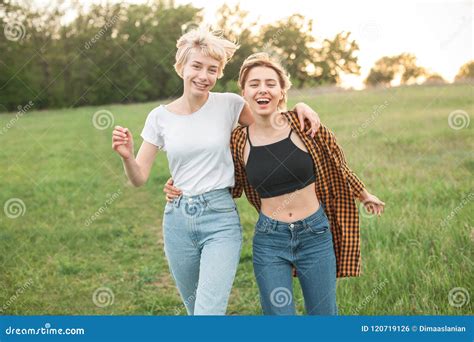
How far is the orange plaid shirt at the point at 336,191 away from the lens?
294 centimetres

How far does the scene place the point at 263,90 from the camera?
2830 millimetres

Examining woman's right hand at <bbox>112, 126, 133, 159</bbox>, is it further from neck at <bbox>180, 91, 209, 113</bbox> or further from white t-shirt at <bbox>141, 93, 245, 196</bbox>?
neck at <bbox>180, 91, 209, 113</bbox>

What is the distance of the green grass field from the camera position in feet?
13.3

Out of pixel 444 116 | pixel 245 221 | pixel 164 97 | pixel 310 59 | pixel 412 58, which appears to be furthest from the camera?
pixel 164 97

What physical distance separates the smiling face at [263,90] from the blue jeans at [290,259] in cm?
51

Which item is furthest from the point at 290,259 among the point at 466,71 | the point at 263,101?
the point at 466,71

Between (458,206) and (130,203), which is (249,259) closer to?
(458,206)

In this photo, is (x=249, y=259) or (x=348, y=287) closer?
(x=348, y=287)

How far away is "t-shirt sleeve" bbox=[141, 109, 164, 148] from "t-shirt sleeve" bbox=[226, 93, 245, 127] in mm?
367

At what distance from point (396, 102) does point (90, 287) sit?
567 cm

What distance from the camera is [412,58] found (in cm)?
751

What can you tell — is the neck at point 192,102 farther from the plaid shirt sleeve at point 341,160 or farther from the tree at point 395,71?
the tree at point 395,71

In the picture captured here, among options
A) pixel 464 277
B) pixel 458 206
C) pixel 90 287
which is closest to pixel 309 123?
pixel 464 277

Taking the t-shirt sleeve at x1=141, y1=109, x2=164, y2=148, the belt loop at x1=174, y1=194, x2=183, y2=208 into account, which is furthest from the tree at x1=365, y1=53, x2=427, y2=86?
the belt loop at x1=174, y1=194, x2=183, y2=208
